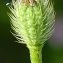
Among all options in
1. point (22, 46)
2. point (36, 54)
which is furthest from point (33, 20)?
point (22, 46)

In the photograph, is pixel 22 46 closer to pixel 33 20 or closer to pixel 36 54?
pixel 36 54

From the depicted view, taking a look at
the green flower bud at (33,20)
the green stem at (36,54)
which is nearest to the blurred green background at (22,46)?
the green stem at (36,54)

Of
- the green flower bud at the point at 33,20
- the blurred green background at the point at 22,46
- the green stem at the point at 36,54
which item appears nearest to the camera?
the green flower bud at the point at 33,20

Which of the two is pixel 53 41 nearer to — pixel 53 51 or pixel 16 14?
pixel 53 51

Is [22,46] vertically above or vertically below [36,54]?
below

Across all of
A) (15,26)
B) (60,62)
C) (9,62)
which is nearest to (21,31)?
(15,26)

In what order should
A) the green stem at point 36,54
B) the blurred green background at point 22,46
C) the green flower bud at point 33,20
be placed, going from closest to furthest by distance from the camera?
the green flower bud at point 33,20, the green stem at point 36,54, the blurred green background at point 22,46

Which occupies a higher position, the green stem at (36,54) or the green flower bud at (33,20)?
the green flower bud at (33,20)

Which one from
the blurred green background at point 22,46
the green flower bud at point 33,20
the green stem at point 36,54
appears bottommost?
the blurred green background at point 22,46

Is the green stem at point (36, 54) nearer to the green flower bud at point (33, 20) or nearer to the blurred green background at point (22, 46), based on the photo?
the green flower bud at point (33, 20)
